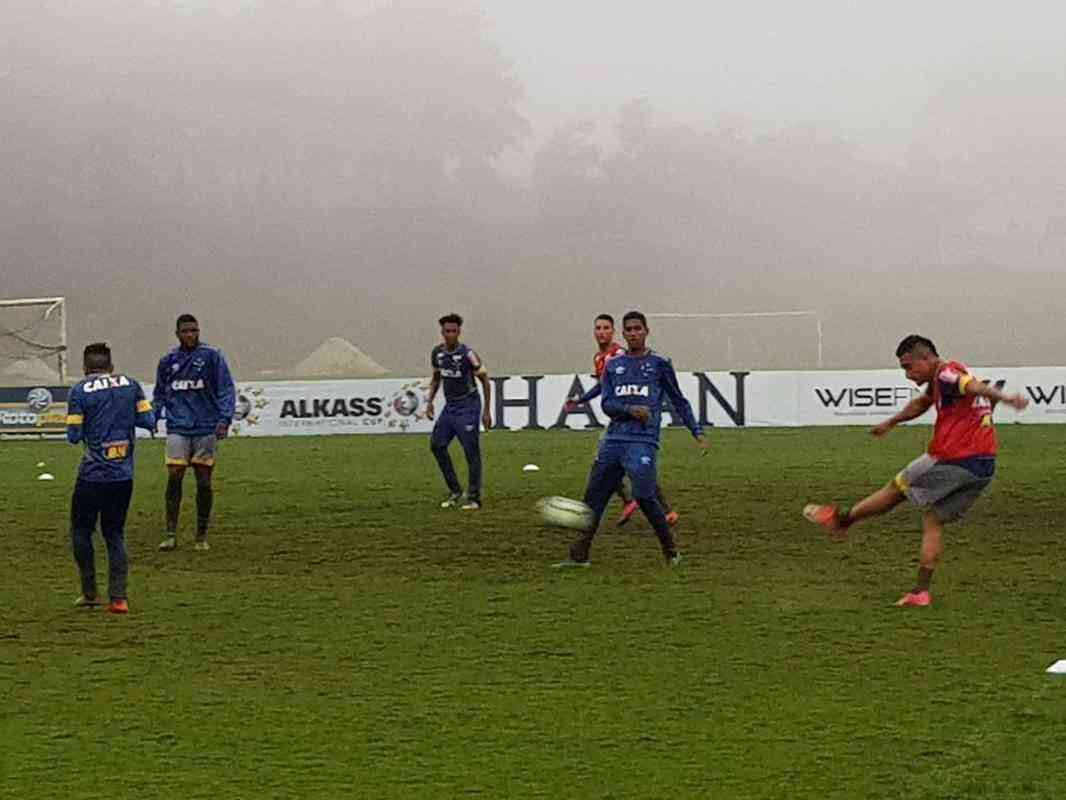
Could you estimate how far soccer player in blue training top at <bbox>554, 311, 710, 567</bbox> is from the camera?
13.8 metres

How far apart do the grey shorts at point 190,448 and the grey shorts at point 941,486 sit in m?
6.64

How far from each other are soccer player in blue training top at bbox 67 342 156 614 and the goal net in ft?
94.7

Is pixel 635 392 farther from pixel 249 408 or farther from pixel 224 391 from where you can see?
pixel 249 408

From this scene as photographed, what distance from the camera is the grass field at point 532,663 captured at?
23.4 ft

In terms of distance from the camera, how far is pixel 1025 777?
22.7 ft

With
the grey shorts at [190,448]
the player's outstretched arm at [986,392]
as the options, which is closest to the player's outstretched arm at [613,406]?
the player's outstretched arm at [986,392]

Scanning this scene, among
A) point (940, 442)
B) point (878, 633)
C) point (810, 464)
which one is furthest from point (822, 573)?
point (810, 464)

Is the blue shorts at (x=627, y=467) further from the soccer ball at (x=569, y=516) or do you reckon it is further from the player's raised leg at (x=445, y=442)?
the player's raised leg at (x=445, y=442)

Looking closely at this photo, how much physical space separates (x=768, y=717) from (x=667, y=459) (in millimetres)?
18430

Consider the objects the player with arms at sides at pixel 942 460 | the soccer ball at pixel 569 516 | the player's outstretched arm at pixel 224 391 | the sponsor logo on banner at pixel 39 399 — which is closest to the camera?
the player with arms at sides at pixel 942 460

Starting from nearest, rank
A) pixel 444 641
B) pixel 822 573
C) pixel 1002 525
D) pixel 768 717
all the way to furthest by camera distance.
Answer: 1. pixel 768 717
2. pixel 444 641
3. pixel 822 573
4. pixel 1002 525

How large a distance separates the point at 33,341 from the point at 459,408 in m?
24.6

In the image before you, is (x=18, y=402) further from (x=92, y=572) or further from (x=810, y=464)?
(x=92, y=572)

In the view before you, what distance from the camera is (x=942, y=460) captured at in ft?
38.1
